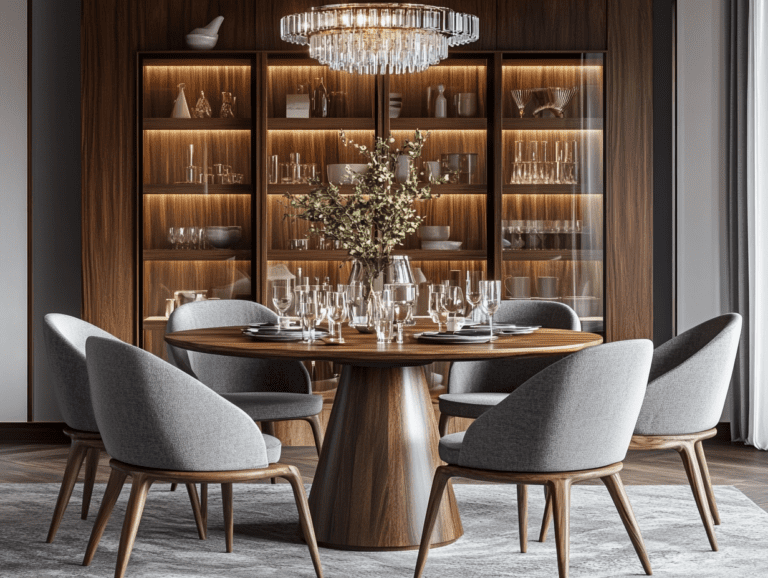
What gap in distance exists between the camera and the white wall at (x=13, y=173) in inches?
209

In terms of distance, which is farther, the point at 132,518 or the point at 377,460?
the point at 377,460

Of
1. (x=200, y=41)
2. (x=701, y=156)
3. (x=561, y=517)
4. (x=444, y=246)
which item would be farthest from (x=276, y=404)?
(x=701, y=156)

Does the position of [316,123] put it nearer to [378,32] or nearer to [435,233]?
[435,233]

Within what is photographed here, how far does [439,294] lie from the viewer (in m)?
3.16

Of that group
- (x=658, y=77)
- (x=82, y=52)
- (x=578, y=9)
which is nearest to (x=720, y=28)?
(x=658, y=77)

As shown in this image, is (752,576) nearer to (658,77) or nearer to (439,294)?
(439,294)

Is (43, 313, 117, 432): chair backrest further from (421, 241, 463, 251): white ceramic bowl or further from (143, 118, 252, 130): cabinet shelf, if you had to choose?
(421, 241, 463, 251): white ceramic bowl

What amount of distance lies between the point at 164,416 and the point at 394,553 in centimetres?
102

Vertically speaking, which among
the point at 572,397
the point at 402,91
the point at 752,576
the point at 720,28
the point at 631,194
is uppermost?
the point at 720,28

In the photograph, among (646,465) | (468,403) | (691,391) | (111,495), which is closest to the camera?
(111,495)

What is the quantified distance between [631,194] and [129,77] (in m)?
2.74

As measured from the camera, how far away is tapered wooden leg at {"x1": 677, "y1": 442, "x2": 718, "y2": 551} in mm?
3094

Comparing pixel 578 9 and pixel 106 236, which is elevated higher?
pixel 578 9

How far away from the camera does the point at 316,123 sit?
5.17m
